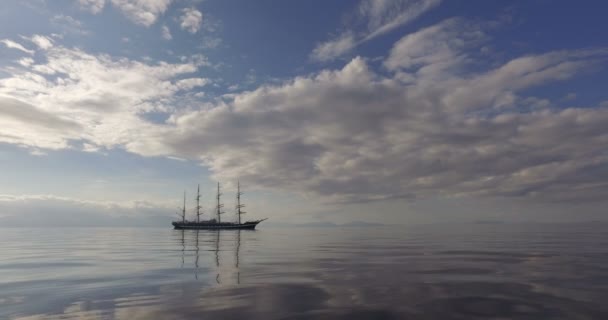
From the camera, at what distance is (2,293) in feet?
59.0

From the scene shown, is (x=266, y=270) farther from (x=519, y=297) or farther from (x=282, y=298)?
(x=519, y=297)

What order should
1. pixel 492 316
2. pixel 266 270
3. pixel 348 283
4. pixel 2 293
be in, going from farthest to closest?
pixel 266 270 → pixel 348 283 → pixel 2 293 → pixel 492 316

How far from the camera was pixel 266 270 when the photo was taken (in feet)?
85.4

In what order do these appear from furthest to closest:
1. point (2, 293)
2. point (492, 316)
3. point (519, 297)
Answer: point (2, 293), point (519, 297), point (492, 316)

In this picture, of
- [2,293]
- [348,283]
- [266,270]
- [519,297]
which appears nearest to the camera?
[519,297]

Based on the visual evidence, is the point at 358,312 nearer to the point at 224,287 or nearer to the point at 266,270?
the point at 224,287

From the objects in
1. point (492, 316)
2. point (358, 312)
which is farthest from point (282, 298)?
point (492, 316)

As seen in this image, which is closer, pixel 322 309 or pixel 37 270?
pixel 322 309

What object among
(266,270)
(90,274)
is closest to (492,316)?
(266,270)

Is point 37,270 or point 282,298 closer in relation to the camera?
point 282,298

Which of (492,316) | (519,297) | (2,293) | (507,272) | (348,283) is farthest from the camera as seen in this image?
(507,272)

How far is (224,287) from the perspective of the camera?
736 inches

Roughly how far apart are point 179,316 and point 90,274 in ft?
49.8

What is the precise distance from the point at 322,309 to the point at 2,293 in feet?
52.4
